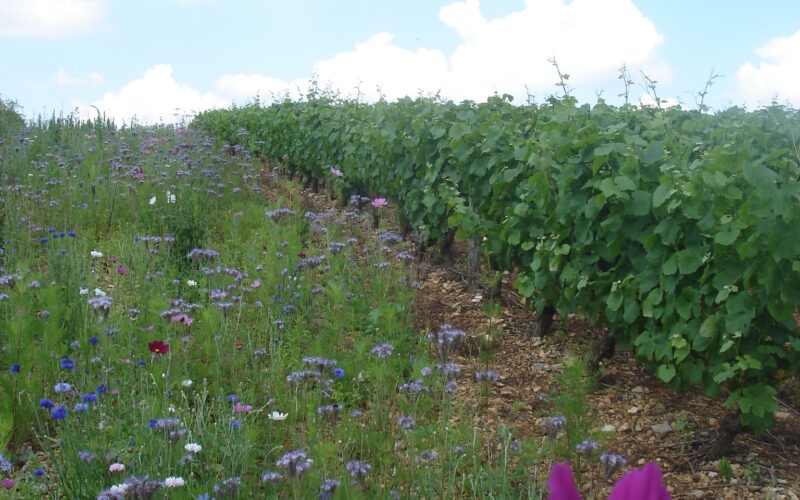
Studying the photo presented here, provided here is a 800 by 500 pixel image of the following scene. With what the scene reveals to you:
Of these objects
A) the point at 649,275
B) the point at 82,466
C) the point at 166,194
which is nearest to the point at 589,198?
the point at 649,275

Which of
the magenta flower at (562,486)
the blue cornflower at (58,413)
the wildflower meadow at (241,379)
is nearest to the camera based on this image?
the magenta flower at (562,486)

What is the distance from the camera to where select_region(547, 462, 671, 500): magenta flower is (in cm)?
51

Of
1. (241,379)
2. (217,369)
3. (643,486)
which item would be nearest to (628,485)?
(643,486)

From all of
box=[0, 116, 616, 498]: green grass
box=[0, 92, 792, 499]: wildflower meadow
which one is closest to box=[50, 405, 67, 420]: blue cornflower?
box=[0, 92, 792, 499]: wildflower meadow

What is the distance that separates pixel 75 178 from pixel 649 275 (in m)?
7.43

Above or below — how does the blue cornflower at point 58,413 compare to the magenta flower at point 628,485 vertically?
below

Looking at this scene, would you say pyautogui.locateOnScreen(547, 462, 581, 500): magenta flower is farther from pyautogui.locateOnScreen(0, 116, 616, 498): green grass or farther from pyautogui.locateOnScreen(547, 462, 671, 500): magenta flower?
pyautogui.locateOnScreen(0, 116, 616, 498): green grass

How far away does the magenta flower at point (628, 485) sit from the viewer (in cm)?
51

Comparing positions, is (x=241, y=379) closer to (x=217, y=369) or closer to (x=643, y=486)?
(x=217, y=369)

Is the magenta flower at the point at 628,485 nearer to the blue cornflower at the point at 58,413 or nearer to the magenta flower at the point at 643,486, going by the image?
the magenta flower at the point at 643,486

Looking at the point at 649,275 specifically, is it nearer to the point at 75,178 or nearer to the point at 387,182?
the point at 387,182

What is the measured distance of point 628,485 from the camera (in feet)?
1.74

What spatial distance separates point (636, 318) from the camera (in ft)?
13.8

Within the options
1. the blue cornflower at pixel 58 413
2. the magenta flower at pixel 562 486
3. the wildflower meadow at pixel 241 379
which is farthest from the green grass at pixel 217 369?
the magenta flower at pixel 562 486
